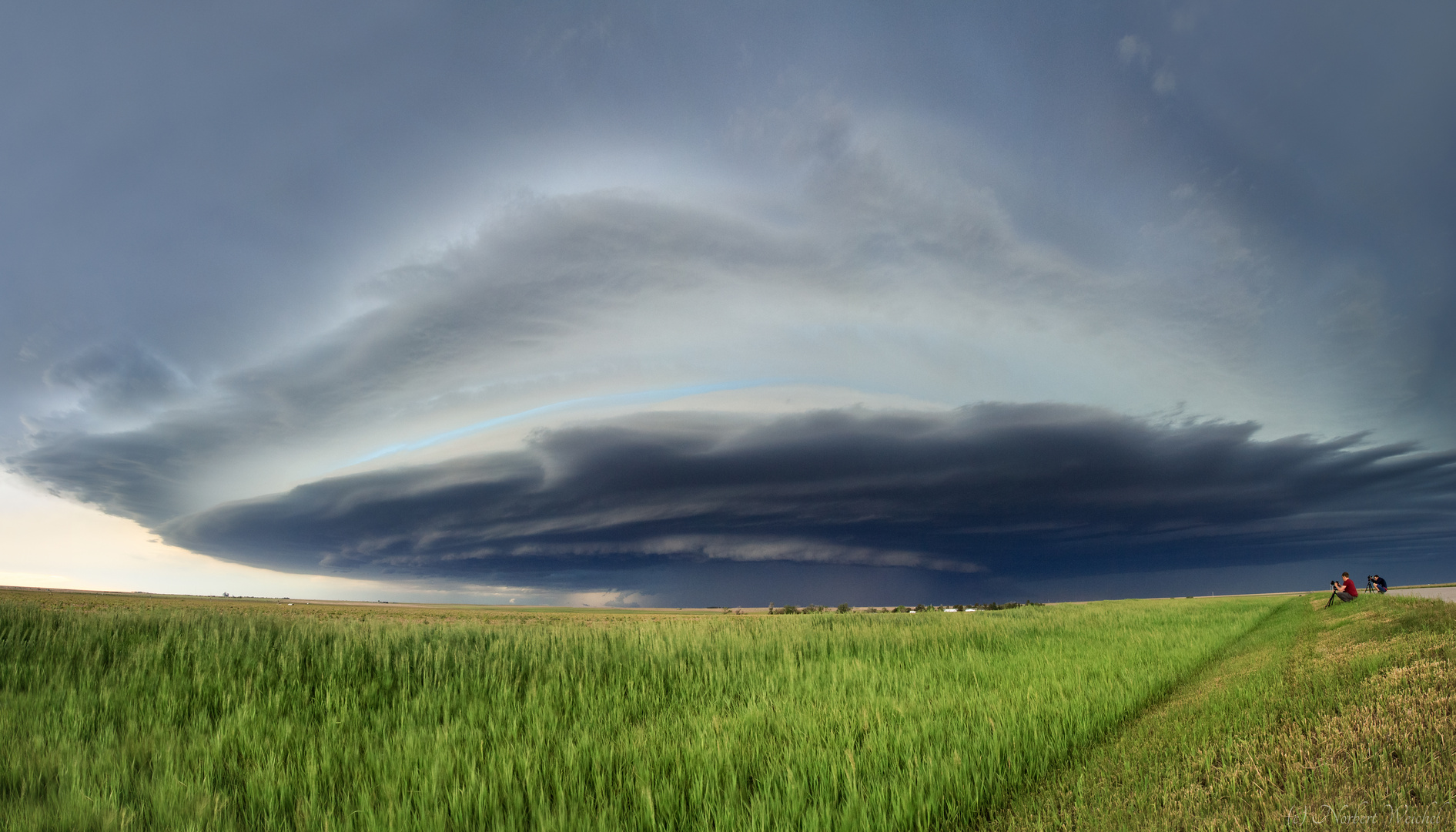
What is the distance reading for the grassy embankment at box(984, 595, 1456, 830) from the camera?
3.90 meters

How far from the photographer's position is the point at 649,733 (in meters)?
Result: 6.29

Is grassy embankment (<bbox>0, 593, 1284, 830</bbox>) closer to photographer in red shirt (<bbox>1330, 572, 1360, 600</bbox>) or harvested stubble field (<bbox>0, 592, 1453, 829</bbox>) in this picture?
harvested stubble field (<bbox>0, 592, 1453, 829</bbox>)

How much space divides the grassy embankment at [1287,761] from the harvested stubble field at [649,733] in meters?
0.03

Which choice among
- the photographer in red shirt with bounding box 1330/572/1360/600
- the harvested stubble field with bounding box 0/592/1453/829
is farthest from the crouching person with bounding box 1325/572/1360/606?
the harvested stubble field with bounding box 0/592/1453/829

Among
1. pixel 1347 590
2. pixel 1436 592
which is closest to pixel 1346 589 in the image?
pixel 1347 590

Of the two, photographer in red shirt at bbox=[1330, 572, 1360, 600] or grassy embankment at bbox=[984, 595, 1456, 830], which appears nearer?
grassy embankment at bbox=[984, 595, 1456, 830]

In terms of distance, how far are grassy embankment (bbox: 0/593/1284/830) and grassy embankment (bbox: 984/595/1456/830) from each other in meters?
0.58

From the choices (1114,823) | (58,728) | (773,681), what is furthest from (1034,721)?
(58,728)

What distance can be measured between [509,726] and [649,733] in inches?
62.1

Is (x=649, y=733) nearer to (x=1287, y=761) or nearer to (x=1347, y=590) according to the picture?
(x=1287, y=761)

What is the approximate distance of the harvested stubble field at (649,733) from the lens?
4328mm

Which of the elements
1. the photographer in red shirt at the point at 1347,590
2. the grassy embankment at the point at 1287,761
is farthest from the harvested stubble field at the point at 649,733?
the photographer in red shirt at the point at 1347,590

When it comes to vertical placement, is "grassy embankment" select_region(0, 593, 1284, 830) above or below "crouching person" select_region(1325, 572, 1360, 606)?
above

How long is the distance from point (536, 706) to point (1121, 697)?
25.1 feet
